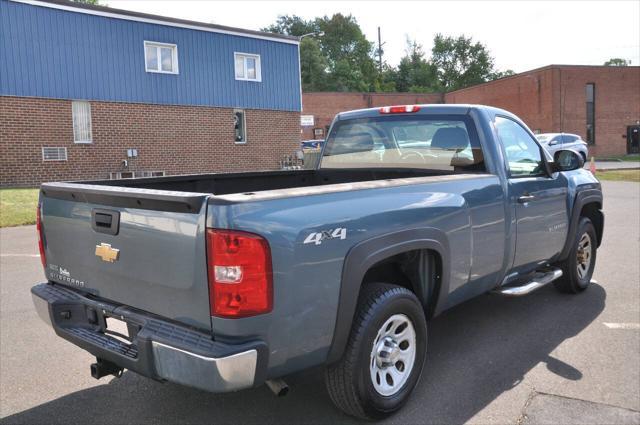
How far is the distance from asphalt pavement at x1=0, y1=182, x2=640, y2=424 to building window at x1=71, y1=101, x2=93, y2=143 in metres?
14.6

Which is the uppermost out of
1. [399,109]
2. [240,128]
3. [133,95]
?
[133,95]

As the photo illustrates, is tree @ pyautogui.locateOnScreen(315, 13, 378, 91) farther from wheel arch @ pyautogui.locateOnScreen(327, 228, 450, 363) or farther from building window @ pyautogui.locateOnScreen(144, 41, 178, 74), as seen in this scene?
wheel arch @ pyautogui.locateOnScreen(327, 228, 450, 363)

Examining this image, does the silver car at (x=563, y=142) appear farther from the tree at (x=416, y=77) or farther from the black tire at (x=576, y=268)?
the tree at (x=416, y=77)

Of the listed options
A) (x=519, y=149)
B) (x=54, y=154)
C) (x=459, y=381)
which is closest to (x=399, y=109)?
(x=519, y=149)

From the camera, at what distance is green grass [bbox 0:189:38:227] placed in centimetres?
1153

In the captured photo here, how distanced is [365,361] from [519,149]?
2.70 meters

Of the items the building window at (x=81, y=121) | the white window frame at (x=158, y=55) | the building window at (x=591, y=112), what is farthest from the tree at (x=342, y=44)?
the building window at (x=81, y=121)

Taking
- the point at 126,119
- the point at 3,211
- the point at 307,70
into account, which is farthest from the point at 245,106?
the point at 307,70

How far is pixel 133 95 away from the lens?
64.4 ft

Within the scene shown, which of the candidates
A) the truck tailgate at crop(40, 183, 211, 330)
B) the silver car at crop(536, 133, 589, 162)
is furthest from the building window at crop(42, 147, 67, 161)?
the silver car at crop(536, 133, 589, 162)

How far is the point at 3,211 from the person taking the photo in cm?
1221

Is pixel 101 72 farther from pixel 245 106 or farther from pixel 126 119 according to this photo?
pixel 245 106

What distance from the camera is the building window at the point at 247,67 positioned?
22344mm

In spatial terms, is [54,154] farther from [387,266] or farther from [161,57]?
[387,266]
